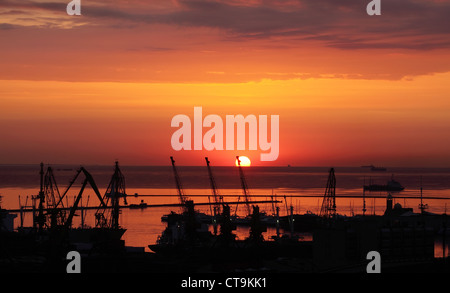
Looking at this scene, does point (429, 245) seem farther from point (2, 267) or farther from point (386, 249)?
point (2, 267)

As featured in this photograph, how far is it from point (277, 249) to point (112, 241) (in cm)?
1727

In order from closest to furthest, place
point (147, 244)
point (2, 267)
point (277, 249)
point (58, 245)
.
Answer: point (2, 267) → point (58, 245) → point (277, 249) → point (147, 244)

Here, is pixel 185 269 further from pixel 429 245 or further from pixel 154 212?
pixel 154 212

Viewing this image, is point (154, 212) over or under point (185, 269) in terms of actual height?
over

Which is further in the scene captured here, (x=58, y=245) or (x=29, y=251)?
(x=29, y=251)

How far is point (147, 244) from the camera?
88500 mm
